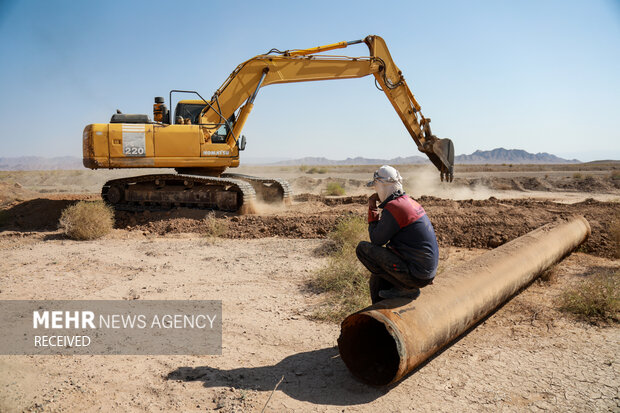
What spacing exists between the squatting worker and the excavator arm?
9.01 meters

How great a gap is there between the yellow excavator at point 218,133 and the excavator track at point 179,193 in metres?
0.03

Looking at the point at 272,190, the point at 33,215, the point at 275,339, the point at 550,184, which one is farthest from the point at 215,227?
the point at 550,184

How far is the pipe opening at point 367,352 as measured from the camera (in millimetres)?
3924

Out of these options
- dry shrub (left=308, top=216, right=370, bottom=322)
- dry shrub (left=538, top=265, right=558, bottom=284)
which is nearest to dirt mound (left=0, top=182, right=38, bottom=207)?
dry shrub (left=308, top=216, right=370, bottom=322)

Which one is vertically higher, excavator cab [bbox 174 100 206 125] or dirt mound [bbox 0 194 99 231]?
excavator cab [bbox 174 100 206 125]

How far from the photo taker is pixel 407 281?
13.8 ft

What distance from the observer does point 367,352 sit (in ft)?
14.1

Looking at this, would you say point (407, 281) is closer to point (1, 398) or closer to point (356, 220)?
point (1, 398)

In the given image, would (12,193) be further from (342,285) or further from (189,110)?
(342,285)

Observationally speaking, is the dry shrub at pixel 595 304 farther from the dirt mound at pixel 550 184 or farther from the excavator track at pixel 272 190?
the dirt mound at pixel 550 184

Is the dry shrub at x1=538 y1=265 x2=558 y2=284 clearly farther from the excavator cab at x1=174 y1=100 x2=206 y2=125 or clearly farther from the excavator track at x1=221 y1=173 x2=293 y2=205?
the excavator cab at x1=174 y1=100 x2=206 y2=125
